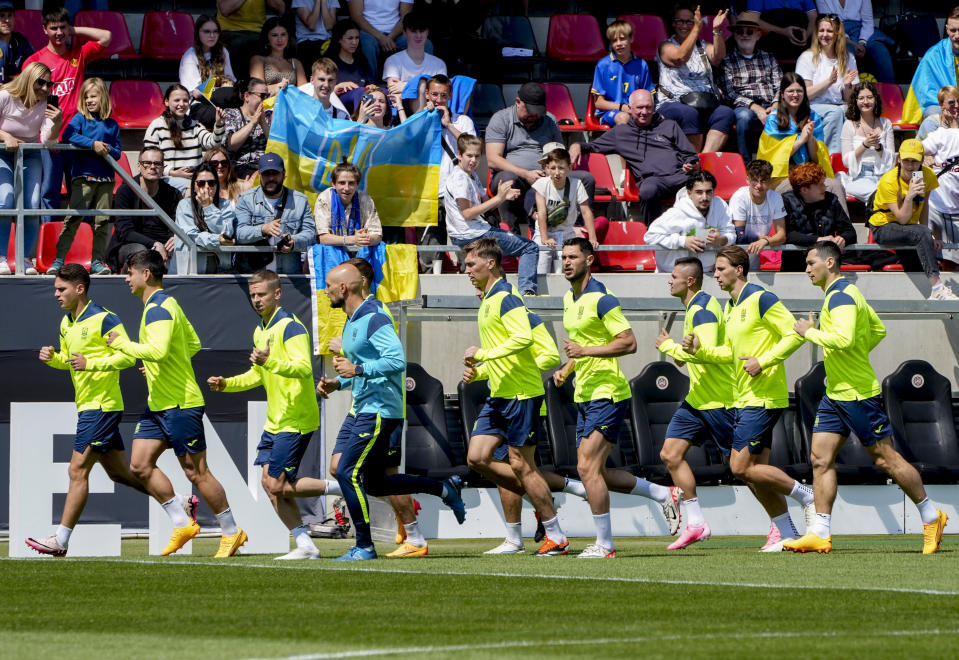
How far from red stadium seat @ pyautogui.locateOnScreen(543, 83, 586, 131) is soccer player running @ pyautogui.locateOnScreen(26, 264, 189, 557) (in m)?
8.85

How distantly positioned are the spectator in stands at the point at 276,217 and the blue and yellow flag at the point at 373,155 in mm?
716

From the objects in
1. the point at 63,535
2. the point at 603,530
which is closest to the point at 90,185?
the point at 63,535

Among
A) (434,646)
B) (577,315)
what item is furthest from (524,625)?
(577,315)

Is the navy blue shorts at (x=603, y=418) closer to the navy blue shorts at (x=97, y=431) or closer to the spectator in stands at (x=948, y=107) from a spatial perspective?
the navy blue shorts at (x=97, y=431)

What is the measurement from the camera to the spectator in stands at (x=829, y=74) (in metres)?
19.2

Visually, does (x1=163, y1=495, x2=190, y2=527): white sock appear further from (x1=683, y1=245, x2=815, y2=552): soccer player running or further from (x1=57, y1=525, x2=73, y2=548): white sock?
(x1=683, y1=245, x2=815, y2=552): soccer player running

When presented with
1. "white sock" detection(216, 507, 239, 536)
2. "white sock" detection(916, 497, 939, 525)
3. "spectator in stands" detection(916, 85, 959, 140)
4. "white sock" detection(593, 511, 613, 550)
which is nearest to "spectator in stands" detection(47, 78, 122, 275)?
"white sock" detection(216, 507, 239, 536)

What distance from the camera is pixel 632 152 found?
58.7 feet

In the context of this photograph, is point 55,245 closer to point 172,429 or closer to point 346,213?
point 346,213

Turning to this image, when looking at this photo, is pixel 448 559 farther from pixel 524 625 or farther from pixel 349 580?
pixel 524 625

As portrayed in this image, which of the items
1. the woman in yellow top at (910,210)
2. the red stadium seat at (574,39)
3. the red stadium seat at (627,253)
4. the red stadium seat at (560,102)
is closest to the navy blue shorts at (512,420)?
the red stadium seat at (627,253)

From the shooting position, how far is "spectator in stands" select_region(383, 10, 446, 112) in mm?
18500

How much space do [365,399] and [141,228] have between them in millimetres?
5532

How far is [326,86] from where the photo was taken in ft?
54.9
